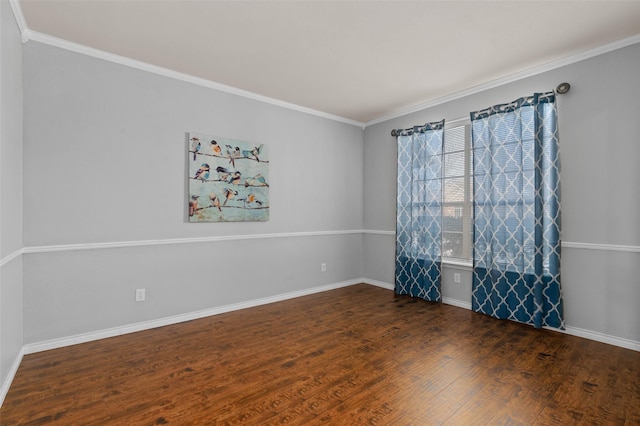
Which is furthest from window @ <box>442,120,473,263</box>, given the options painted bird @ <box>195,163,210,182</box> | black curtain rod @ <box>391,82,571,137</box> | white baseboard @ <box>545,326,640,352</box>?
painted bird @ <box>195,163,210,182</box>

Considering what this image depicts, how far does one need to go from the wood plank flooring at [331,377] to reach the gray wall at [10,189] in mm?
344

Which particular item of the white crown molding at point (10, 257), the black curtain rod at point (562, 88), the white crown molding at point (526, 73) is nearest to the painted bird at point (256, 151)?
the white crown molding at point (526, 73)

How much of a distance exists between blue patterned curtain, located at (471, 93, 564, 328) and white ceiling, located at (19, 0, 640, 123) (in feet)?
1.91

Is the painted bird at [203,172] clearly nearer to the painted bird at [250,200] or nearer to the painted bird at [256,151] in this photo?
the painted bird at [250,200]

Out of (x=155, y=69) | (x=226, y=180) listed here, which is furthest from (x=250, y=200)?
(x=155, y=69)

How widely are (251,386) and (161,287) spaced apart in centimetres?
175

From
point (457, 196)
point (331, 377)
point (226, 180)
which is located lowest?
point (331, 377)

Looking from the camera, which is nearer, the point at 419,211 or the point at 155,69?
the point at 155,69

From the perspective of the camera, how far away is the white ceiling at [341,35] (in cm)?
246

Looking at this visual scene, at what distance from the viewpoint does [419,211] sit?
4.56 meters

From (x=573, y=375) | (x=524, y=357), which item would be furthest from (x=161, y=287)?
(x=573, y=375)

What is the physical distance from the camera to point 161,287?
137 inches

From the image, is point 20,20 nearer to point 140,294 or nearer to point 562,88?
point 140,294

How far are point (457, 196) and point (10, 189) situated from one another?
4.46 metres
